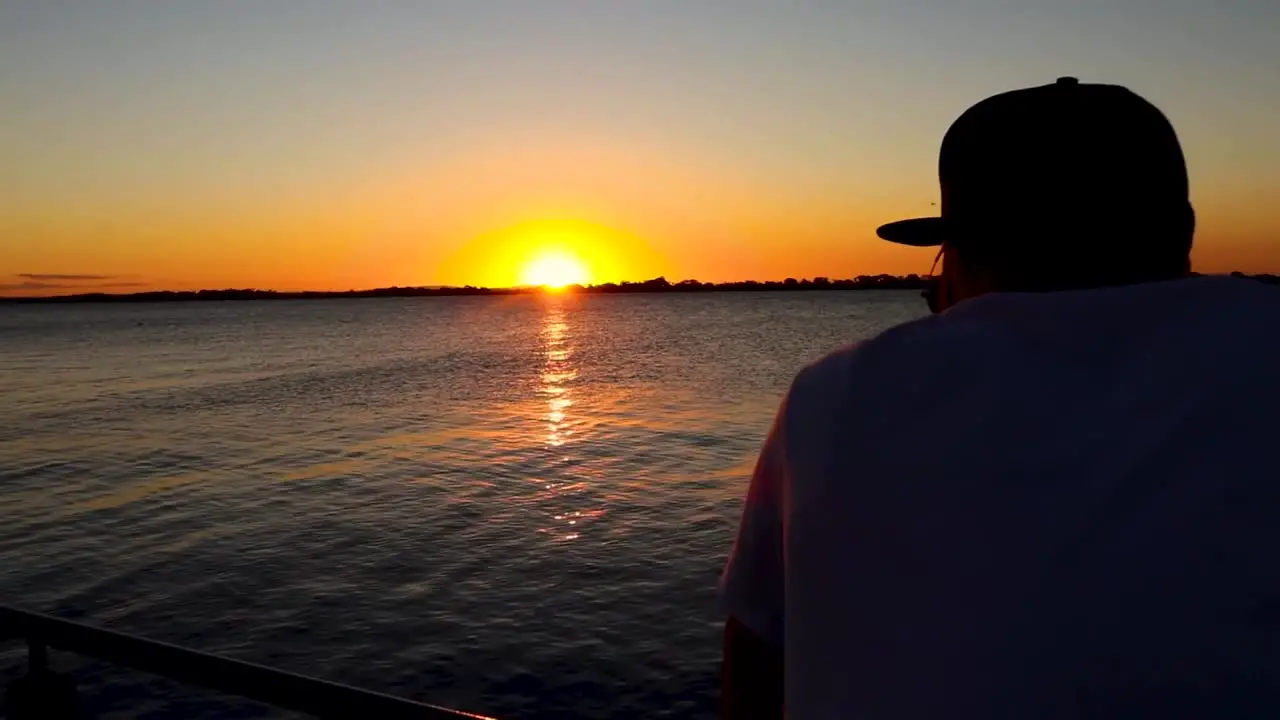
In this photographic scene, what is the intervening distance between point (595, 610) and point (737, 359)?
47.8 metres

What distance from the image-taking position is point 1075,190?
1.39 m

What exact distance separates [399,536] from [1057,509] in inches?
666

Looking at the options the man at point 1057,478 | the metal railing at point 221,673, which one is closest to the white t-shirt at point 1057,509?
the man at point 1057,478

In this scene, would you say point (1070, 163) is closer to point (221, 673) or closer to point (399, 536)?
point (221, 673)

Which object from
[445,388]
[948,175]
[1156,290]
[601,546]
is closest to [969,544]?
[1156,290]

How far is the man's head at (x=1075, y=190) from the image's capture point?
1.39 metres

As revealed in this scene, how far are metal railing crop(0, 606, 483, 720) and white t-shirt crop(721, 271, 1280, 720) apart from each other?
1.55m

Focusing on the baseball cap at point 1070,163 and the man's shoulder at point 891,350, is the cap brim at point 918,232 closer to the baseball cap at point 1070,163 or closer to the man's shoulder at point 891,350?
the baseball cap at point 1070,163

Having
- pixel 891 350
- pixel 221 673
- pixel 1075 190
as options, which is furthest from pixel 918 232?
pixel 221 673

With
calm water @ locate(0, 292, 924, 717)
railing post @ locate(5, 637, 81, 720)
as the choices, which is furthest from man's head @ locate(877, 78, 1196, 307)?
calm water @ locate(0, 292, 924, 717)

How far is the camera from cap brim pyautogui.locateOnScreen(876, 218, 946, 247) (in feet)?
5.24

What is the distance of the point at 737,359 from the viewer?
60312 millimetres

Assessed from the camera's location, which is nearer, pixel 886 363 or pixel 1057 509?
pixel 1057 509

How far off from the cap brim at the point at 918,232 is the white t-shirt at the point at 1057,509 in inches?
13.7
